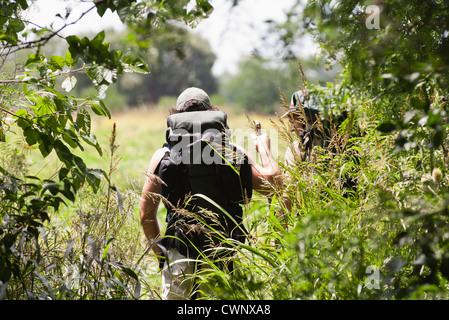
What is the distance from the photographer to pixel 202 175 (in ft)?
9.25

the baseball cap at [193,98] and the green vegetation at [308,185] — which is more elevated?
the baseball cap at [193,98]

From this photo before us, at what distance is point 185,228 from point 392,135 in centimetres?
125

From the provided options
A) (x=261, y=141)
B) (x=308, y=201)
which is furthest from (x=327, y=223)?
(x=261, y=141)

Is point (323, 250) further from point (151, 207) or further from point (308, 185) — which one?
point (151, 207)

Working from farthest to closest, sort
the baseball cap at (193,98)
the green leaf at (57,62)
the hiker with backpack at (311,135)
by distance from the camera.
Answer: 1. the baseball cap at (193,98)
2. the hiker with backpack at (311,135)
3. the green leaf at (57,62)

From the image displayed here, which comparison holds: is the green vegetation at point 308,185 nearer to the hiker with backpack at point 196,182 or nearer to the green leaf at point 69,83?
the green leaf at point 69,83

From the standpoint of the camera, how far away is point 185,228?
273 centimetres

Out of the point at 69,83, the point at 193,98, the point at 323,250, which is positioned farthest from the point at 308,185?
the point at 69,83

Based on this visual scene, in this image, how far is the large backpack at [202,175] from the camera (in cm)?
279

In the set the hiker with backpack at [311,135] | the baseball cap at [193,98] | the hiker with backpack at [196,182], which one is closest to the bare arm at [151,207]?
the hiker with backpack at [196,182]

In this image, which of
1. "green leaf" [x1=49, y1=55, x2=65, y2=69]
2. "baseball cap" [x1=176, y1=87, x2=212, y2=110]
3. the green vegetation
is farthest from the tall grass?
"baseball cap" [x1=176, y1=87, x2=212, y2=110]

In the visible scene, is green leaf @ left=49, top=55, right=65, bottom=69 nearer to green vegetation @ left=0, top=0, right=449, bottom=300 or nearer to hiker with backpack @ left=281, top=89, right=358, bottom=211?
green vegetation @ left=0, top=0, right=449, bottom=300
